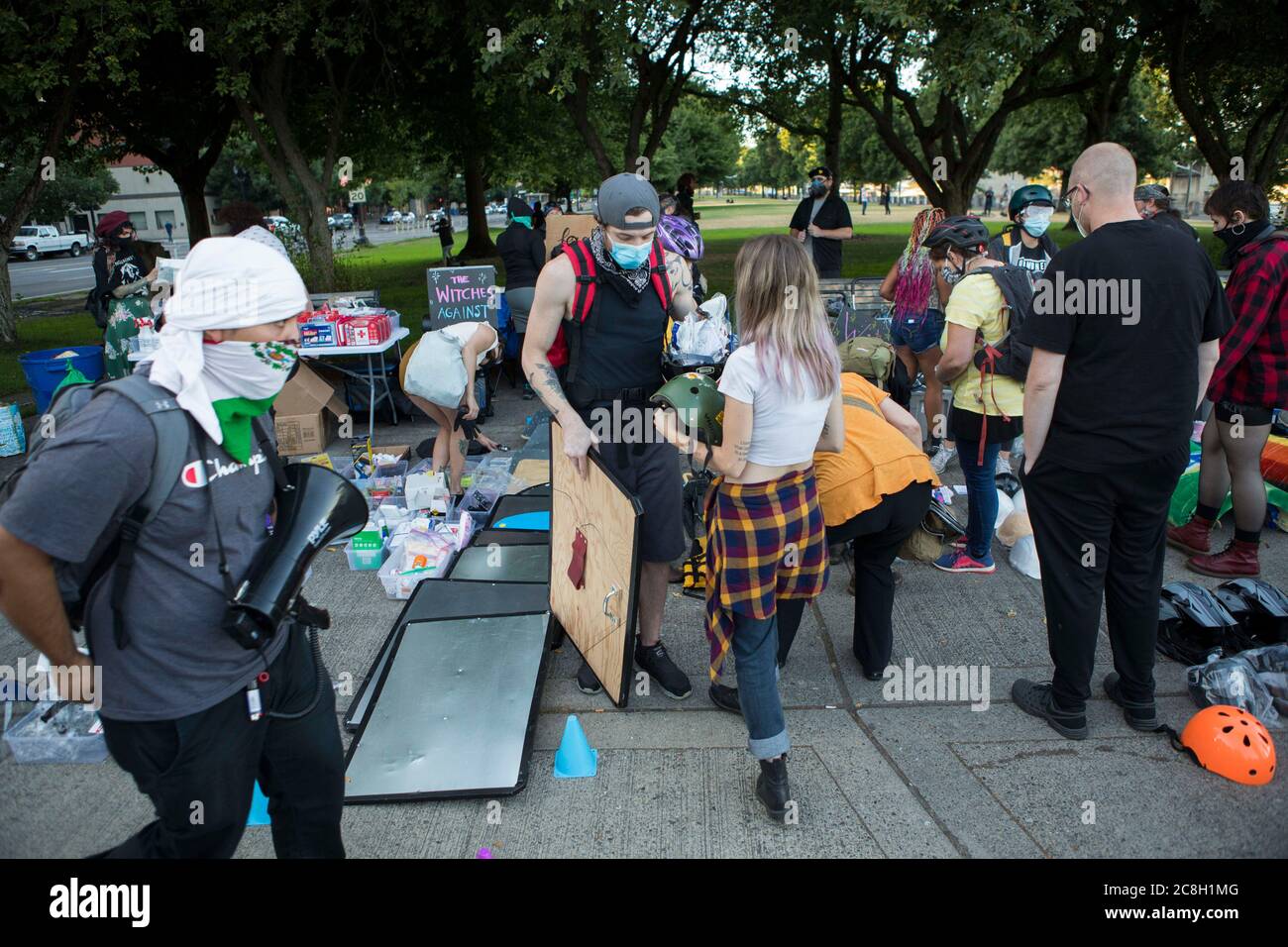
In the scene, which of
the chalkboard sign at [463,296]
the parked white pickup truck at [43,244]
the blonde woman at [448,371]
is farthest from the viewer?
the parked white pickup truck at [43,244]

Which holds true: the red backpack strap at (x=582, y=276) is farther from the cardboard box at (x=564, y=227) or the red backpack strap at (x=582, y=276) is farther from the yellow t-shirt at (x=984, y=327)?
the cardboard box at (x=564, y=227)

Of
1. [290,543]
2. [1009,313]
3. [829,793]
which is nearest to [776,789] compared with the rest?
[829,793]

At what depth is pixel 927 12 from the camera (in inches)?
389

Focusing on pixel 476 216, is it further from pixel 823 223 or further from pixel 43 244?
pixel 43 244

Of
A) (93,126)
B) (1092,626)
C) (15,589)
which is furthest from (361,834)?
(93,126)

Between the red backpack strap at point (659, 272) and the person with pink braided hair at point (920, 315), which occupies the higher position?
the red backpack strap at point (659, 272)

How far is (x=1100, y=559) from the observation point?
123 inches

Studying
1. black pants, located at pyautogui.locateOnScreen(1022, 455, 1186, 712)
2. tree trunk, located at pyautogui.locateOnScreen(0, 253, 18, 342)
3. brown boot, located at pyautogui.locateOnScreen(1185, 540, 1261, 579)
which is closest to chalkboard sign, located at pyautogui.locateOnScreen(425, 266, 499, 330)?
brown boot, located at pyautogui.locateOnScreen(1185, 540, 1261, 579)

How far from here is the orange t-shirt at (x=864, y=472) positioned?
132 inches

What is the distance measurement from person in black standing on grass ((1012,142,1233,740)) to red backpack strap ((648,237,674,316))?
1.30m

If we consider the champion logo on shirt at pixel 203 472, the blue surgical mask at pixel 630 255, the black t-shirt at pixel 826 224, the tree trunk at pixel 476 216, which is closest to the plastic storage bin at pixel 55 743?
the champion logo on shirt at pixel 203 472

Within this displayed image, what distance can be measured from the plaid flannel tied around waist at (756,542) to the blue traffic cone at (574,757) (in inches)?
27.7

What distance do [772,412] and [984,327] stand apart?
1.99m

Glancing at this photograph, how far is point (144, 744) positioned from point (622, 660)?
1.82 meters
